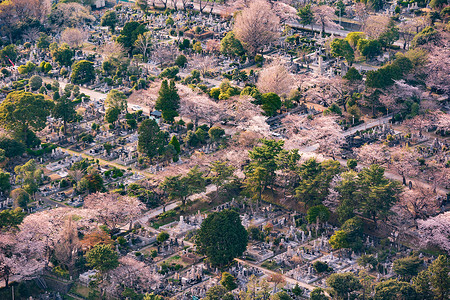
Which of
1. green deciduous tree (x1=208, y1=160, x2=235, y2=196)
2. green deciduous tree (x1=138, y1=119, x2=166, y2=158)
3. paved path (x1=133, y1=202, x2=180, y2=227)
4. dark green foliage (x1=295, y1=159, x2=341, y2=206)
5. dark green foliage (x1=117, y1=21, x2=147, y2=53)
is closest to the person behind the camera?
paved path (x1=133, y1=202, x2=180, y2=227)

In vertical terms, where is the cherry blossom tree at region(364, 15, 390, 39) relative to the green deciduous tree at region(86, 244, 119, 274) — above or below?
above

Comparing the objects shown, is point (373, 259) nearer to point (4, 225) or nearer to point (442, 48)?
point (4, 225)

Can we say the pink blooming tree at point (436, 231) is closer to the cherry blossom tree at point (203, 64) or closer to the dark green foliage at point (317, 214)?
the dark green foliage at point (317, 214)

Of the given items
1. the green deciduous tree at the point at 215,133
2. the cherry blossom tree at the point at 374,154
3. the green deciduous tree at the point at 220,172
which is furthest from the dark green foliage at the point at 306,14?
the green deciduous tree at the point at 220,172

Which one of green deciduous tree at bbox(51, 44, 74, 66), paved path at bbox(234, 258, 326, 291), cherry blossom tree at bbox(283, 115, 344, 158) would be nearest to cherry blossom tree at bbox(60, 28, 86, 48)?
green deciduous tree at bbox(51, 44, 74, 66)

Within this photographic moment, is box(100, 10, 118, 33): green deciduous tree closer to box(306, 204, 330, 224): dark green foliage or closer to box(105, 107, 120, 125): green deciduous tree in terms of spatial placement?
box(105, 107, 120, 125): green deciduous tree

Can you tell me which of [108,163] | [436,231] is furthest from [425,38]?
[108,163]
